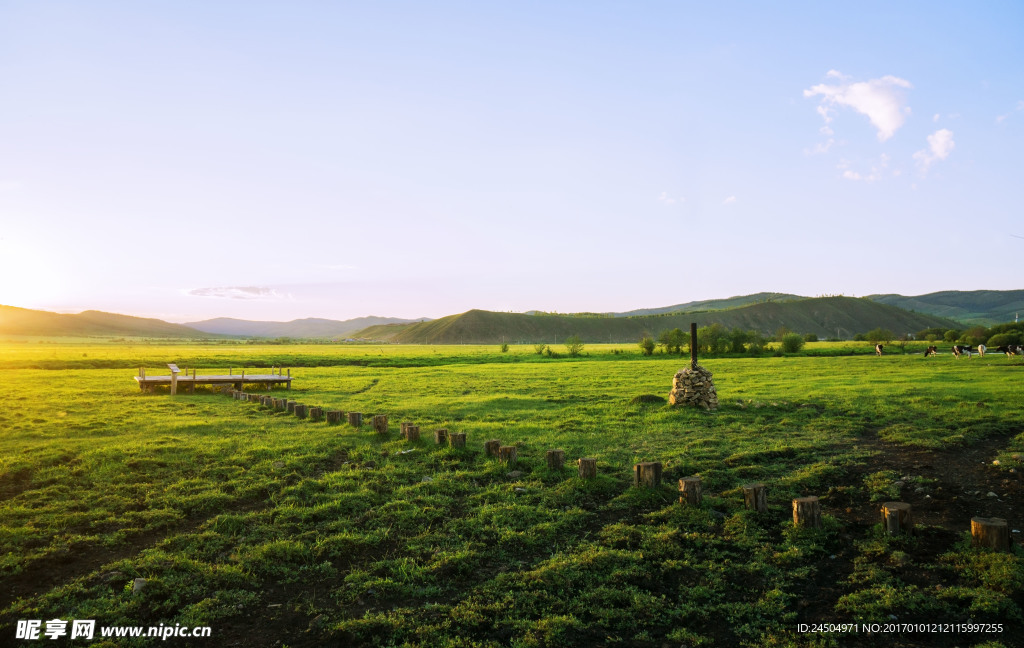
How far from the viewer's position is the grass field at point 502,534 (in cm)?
584

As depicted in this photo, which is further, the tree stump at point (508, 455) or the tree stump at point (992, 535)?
the tree stump at point (508, 455)

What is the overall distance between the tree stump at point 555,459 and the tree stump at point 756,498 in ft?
12.3

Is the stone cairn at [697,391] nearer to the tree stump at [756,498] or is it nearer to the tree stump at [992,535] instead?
the tree stump at [756,498]

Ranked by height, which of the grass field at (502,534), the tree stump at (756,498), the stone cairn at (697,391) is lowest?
the grass field at (502,534)

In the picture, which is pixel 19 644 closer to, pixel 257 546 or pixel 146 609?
pixel 146 609

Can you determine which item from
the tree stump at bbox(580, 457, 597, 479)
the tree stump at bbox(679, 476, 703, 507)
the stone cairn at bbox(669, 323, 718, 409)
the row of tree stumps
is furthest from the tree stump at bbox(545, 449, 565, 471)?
the stone cairn at bbox(669, 323, 718, 409)

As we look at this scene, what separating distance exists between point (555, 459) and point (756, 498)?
4018mm

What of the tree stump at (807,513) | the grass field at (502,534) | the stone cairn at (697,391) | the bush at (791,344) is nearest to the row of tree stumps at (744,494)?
the tree stump at (807,513)

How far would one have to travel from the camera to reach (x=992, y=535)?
6.95 meters

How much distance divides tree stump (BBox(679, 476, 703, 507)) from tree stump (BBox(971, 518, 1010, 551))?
3645 millimetres

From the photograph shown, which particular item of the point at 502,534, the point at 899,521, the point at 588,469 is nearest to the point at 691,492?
the point at 588,469

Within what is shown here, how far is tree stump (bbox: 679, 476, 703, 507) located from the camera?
9.08 meters

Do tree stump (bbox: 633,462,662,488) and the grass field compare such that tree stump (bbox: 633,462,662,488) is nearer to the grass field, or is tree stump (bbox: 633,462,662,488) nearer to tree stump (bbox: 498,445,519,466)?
the grass field

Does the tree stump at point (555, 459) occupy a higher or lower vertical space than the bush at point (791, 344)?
lower
